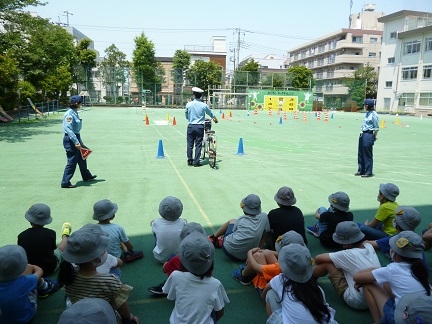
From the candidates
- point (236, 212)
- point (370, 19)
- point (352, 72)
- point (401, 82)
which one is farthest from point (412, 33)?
point (236, 212)

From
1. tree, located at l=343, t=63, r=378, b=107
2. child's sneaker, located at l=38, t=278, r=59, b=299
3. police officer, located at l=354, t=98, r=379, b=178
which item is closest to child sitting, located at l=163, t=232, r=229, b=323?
child's sneaker, located at l=38, t=278, r=59, b=299

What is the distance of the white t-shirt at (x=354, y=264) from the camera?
2943mm

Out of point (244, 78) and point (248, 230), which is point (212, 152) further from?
point (244, 78)

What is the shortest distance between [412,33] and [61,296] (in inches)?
1975

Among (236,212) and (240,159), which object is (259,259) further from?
(240,159)

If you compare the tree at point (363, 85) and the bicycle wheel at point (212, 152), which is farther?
the tree at point (363, 85)

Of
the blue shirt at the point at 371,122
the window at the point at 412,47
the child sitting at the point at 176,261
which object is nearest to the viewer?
the child sitting at the point at 176,261

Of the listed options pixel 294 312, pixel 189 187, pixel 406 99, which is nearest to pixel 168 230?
pixel 294 312

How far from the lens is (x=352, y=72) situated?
197ft

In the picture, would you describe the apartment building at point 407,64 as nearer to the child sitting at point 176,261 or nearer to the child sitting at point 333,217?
the child sitting at point 333,217

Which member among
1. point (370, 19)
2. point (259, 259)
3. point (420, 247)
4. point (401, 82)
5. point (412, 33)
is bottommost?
point (259, 259)

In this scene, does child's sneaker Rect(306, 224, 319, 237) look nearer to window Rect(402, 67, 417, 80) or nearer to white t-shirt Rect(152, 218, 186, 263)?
white t-shirt Rect(152, 218, 186, 263)

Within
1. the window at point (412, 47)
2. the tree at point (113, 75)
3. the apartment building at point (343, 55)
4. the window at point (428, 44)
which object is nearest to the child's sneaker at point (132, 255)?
the tree at point (113, 75)

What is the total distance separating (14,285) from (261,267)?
6.26ft
